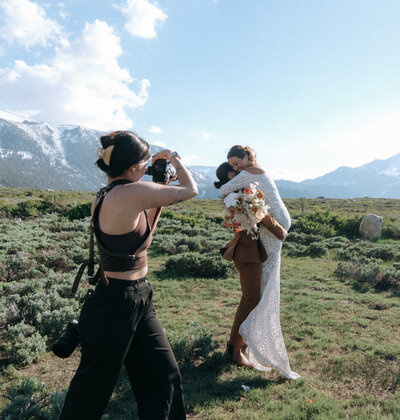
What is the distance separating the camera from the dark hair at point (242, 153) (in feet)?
11.9

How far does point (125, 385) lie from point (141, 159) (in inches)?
107

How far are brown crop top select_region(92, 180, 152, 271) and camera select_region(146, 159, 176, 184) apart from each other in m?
0.35

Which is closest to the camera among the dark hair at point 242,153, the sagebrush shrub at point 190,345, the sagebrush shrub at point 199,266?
the dark hair at point 242,153

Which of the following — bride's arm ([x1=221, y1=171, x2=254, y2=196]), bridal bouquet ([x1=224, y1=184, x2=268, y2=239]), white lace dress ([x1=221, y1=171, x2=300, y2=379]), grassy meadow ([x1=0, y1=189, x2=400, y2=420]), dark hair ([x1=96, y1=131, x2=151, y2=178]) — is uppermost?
dark hair ([x1=96, y1=131, x2=151, y2=178])

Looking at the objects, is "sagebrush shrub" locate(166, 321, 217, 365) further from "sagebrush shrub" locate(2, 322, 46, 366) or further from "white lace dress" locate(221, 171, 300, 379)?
"sagebrush shrub" locate(2, 322, 46, 366)

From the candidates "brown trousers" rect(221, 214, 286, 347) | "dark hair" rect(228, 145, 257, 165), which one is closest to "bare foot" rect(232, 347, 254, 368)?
"brown trousers" rect(221, 214, 286, 347)

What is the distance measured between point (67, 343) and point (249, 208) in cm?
211

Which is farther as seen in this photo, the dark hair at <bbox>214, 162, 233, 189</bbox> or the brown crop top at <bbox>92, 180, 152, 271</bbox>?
the dark hair at <bbox>214, 162, 233, 189</bbox>

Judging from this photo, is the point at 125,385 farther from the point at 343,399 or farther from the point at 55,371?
the point at 343,399

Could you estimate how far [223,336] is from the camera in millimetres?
4734

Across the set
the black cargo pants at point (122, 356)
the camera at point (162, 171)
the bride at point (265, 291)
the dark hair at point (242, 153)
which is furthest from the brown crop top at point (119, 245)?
the dark hair at point (242, 153)

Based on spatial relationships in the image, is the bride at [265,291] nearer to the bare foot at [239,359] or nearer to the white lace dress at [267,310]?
the white lace dress at [267,310]

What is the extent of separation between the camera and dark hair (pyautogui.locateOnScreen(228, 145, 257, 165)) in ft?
11.9

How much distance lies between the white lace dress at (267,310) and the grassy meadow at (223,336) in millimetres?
239
